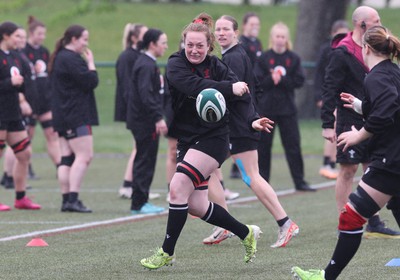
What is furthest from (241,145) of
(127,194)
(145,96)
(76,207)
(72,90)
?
(127,194)

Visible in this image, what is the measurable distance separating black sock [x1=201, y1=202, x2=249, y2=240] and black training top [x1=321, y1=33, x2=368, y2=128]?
1.81 m

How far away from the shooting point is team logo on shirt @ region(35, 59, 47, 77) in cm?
1605

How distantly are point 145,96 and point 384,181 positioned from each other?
16.5 ft

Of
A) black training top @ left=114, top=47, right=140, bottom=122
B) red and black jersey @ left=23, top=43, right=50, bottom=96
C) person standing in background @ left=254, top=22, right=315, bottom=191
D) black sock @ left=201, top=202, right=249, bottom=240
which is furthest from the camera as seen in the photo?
red and black jersey @ left=23, top=43, right=50, bottom=96

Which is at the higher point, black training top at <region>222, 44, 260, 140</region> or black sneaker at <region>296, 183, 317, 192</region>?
black training top at <region>222, 44, 260, 140</region>

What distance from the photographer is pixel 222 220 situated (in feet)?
27.7

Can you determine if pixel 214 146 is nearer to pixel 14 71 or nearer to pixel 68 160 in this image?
pixel 68 160

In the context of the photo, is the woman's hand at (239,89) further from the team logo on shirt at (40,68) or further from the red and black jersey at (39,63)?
the team logo on shirt at (40,68)

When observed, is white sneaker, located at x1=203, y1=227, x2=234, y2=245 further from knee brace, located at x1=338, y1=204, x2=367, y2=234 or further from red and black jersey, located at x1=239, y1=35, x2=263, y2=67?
red and black jersey, located at x1=239, y1=35, x2=263, y2=67

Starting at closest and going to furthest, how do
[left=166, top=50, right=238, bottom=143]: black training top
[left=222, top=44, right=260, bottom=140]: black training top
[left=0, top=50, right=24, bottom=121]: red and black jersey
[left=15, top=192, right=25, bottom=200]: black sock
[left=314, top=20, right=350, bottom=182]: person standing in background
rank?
[left=166, top=50, right=238, bottom=143]: black training top < [left=222, top=44, right=260, bottom=140]: black training top < [left=0, top=50, right=24, bottom=121]: red and black jersey < [left=15, top=192, right=25, bottom=200]: black sock < [left=314, top=20, right=350, bottom=182]: person standing in background

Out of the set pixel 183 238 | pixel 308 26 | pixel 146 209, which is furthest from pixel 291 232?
pixel 308 26

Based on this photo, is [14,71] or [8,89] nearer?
[8,89]

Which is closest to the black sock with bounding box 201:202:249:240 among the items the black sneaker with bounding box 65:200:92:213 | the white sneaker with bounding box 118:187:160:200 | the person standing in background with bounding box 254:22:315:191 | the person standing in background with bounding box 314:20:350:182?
the black sneaker with bounding box 65:200:92:213

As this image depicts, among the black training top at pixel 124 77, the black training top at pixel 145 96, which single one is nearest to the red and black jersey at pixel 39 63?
the black training top at pixel 124 77
